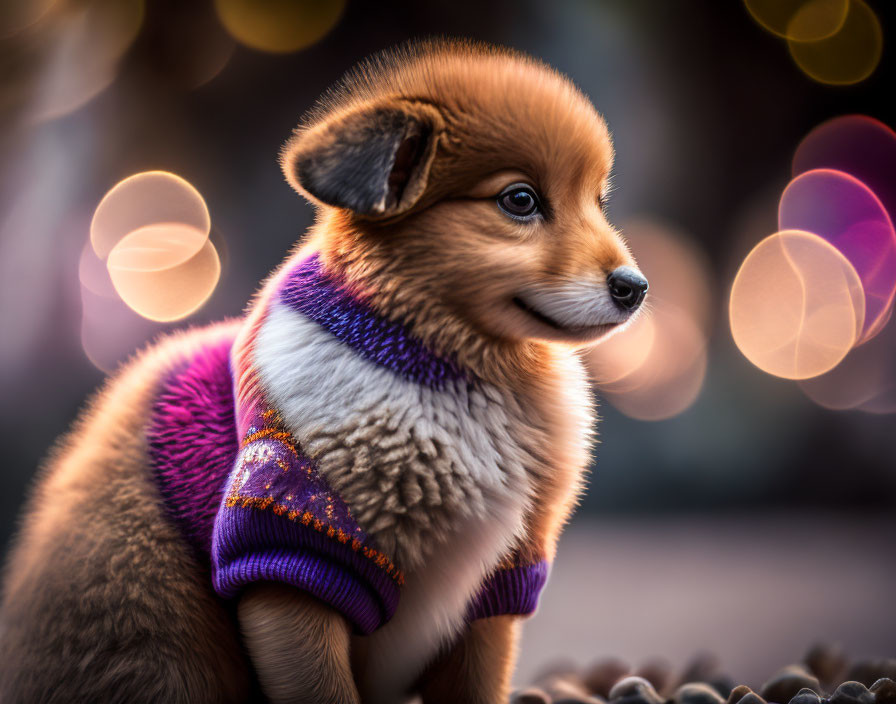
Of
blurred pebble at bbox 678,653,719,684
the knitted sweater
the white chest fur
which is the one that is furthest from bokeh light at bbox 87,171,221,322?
blurred pebble at bbox 678,653,719,684

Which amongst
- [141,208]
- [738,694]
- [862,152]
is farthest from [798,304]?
[141,208]

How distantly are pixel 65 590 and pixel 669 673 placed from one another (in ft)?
4.13

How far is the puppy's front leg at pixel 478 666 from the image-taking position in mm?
1046

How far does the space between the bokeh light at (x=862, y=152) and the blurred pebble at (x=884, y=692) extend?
1825 millimetres

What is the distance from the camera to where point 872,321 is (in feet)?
8.48

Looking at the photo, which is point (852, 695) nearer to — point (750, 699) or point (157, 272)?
point (750, 699)

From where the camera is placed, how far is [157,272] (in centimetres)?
193

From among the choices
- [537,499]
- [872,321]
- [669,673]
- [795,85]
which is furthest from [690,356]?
[537,499]

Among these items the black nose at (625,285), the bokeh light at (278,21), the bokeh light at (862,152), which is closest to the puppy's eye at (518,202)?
the black nose at (625,285)

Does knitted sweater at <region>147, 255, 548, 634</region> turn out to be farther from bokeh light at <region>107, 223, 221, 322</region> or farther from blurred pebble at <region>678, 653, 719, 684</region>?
bokeh light at <region>107, 223, 221, 322</region>

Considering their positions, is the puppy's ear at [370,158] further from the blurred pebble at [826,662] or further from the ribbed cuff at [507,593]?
the blurred pebble at [826,662]

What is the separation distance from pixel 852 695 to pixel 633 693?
0.36m

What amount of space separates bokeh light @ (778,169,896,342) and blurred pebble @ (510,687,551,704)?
187 cm

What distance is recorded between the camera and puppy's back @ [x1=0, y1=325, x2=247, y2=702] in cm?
87
